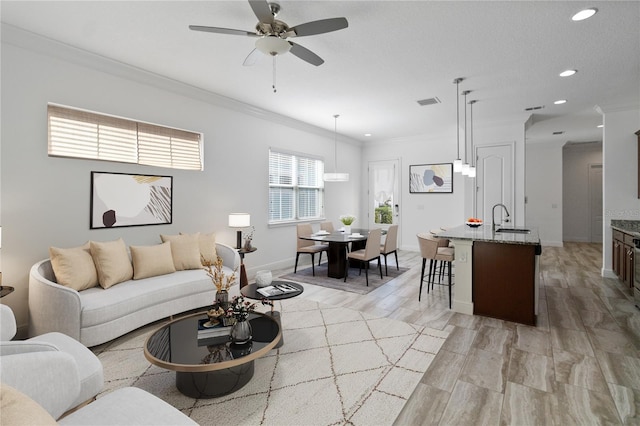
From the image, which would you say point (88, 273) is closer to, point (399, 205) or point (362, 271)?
point (362, 271)

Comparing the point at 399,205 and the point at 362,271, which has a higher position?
the point at 399,205

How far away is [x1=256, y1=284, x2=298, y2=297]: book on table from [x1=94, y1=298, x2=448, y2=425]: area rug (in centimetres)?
45

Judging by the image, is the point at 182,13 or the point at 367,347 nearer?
the point at 182,13

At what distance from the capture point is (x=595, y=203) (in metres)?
8.73

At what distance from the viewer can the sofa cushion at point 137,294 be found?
104 inches

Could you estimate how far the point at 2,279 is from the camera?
2887 mm

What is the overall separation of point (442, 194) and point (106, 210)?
653cm

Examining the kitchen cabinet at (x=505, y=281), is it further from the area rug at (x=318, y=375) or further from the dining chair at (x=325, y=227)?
the dining chair at (x=325, y=227)

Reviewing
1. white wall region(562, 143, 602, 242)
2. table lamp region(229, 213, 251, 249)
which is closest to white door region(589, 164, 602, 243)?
white wall region(562, 143, 602, 242)

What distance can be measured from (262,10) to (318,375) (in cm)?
265

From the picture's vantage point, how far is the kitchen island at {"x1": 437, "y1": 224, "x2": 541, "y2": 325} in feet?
10.6

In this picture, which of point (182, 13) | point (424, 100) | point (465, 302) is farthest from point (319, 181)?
point (182, 13)

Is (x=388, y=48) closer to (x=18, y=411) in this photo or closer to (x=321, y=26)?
(x=321, y=26)

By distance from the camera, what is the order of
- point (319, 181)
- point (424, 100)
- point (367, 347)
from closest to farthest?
point (367, 347) < point (424, 100) < point (319, 181)
